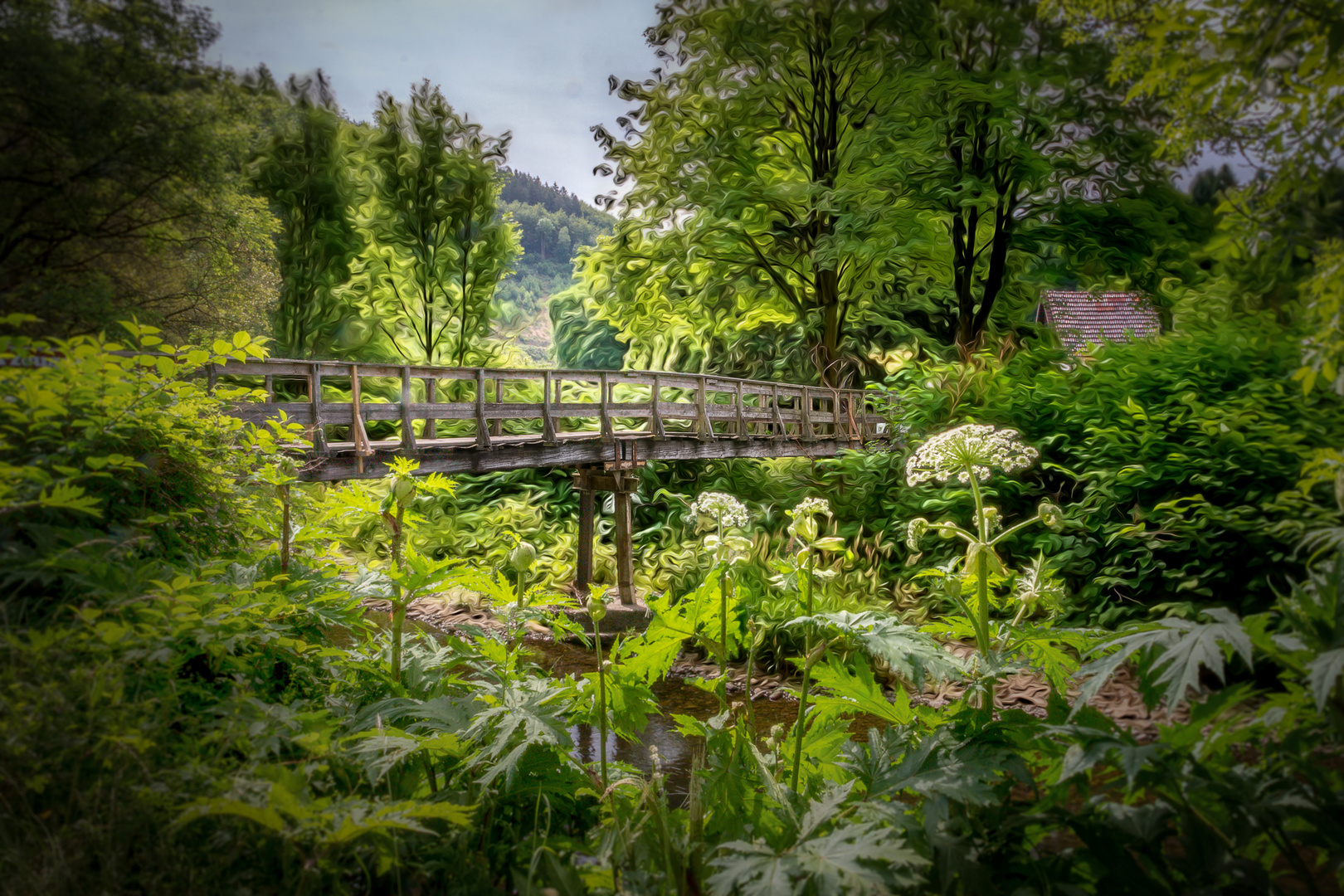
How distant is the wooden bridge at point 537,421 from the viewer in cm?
531

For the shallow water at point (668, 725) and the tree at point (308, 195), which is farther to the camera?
the shallow water at point (668, 725)

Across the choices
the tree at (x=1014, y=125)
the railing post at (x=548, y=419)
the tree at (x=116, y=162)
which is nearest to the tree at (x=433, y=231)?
the railing post at (x=548, y=419)

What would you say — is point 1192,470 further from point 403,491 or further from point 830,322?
point 830,322

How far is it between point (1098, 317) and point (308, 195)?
4577 mm

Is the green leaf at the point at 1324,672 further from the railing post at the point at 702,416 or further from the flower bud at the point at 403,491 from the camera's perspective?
the railing post at the point at 702,416

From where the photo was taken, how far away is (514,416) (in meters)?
7.27

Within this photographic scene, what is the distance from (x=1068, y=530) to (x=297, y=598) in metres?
3.18

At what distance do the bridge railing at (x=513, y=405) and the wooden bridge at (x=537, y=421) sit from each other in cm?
2

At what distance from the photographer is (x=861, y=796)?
5.81ft

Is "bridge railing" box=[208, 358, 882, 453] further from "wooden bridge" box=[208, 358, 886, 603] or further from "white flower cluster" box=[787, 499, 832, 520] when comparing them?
"white flower cluster" box=[787, 499, 832, 520]

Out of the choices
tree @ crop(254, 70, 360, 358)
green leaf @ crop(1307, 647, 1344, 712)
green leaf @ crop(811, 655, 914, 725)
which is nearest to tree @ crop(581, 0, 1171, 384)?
tree @ crop(254, 70, 360, 358)

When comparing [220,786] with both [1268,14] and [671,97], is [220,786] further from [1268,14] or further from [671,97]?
[671,97]

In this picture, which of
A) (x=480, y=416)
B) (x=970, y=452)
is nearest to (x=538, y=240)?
(x=480, y=416)

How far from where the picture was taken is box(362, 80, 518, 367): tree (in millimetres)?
11625
